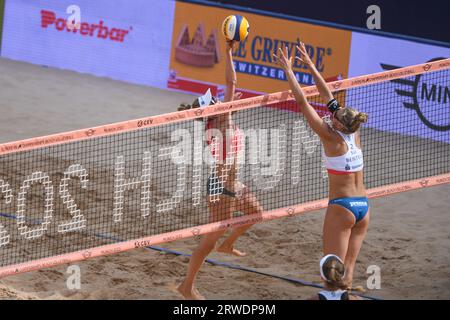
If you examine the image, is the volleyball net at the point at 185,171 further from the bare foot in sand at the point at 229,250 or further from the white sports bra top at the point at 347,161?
the white sports bra top at the point at 347,161

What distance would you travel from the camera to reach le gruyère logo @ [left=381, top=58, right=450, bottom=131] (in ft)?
54.7

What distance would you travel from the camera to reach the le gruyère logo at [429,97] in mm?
16688

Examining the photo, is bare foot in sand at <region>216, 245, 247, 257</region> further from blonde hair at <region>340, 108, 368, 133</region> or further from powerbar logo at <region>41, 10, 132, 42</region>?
powerbar logo at <region>41, 10, 132, 42</region>

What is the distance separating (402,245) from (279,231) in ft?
5.48

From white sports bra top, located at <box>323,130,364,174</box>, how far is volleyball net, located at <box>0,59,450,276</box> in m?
1.02

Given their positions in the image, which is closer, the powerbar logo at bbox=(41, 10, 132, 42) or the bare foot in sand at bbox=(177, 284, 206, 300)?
the bare foot in sand at bbox=(177, 284, 206, 300)

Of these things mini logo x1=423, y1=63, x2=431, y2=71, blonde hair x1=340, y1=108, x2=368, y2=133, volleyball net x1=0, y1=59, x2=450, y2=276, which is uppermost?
mini logo x1=423, y1=63, x2=431, y2=71

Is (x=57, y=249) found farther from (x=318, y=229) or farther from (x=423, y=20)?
(x=423, y=20)

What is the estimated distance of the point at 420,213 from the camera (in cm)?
1349

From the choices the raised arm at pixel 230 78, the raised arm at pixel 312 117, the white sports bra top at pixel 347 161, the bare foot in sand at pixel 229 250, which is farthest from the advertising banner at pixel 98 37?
the white sports bra top at pixel 347 161

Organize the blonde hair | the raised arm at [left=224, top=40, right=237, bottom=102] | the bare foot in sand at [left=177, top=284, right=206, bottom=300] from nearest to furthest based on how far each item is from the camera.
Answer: the blonde hair
the raised arm at [left=224, top=40, right=237, bottom=102]
the bare foot in sand at [left=177, top=284, right=206, bottom=300]

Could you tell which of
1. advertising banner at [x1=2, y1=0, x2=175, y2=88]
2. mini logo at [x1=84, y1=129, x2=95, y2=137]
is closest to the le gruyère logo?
advertising banner at [x1=2, y1=0, x2=175, y2=88]

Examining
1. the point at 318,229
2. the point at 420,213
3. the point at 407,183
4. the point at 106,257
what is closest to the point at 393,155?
the point at 420,213

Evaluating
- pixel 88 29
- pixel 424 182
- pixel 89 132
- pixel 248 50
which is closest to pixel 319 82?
pixel 424 182
